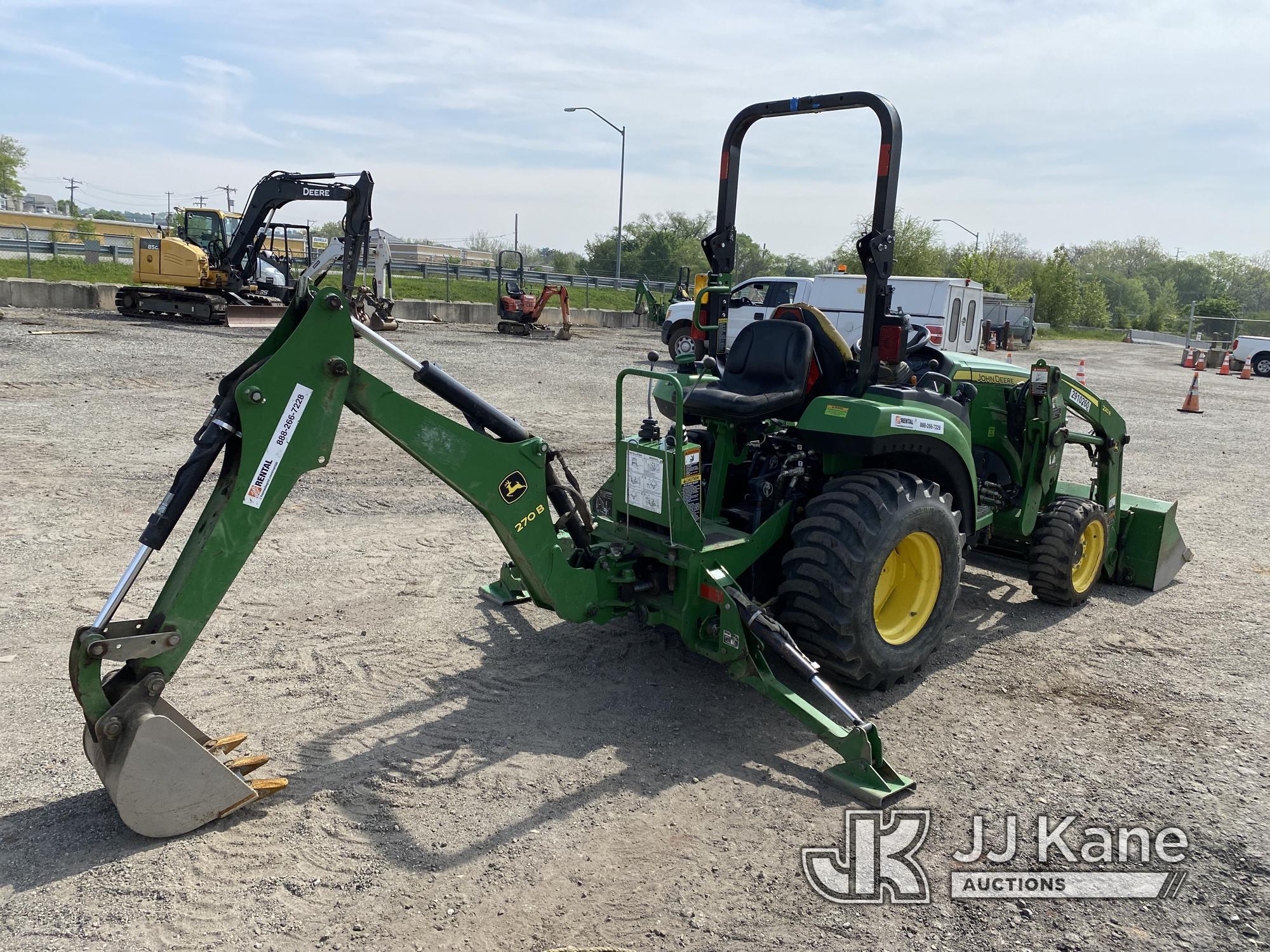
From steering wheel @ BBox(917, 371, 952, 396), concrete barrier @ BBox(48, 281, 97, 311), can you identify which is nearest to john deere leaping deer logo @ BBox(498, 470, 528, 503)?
steering wheel @ BBox(917, 371, 952, 396)

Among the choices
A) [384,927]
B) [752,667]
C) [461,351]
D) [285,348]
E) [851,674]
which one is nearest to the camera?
[384,927]

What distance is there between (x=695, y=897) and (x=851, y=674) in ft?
5.20

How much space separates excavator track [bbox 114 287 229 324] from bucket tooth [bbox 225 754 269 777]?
18.8 metres

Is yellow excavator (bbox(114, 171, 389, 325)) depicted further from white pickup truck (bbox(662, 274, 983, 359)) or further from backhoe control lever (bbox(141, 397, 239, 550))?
backhoe control lever (bbox(141, 397, 239, 550))

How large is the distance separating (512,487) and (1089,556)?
4.22 metres

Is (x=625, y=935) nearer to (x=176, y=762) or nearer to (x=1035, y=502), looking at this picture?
(x=176, y=762)

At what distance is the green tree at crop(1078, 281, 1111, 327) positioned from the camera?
51.8 metres

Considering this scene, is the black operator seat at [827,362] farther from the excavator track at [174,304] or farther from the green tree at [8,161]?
the green tree at [8,161]

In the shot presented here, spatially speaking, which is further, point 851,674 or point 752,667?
point 851,674

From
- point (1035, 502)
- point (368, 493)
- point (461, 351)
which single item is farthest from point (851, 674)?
point (461, 351)

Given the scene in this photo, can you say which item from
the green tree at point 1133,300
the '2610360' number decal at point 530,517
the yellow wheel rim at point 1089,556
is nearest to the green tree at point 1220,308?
the green tree at point 1133,300

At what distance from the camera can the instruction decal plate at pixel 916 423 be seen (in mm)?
4449

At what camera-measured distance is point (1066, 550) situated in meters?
5.82

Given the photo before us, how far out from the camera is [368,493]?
25.7 ft
